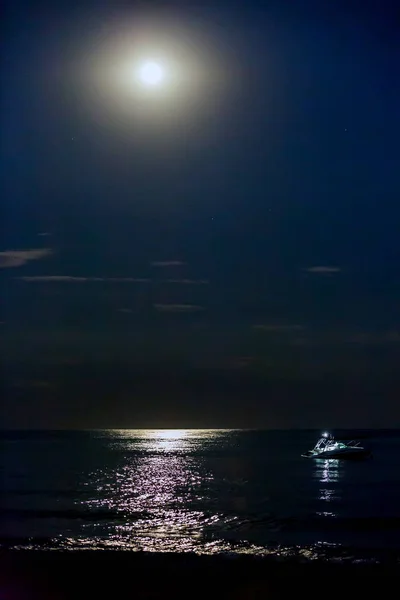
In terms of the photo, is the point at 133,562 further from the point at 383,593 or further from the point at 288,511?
the point at 288,511

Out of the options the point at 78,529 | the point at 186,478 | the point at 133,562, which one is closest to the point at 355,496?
the point at 186,478

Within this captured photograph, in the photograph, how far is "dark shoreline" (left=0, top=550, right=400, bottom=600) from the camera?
24594 millimetres

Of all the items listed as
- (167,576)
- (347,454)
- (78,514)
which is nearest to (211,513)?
(78,514)

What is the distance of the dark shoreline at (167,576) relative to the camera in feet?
80.7

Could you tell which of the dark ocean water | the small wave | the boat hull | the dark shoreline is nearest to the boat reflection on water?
the dark ocean water

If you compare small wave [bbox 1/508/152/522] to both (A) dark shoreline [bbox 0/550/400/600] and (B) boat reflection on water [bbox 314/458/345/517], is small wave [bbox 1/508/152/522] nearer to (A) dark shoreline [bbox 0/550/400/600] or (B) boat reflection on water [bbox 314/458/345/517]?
(B) boat reflection on water [bbox 314/458/345/517]

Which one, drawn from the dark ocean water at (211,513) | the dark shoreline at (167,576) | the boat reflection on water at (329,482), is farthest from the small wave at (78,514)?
the dark shoreline at (167,576)

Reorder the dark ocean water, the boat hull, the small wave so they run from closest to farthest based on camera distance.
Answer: the dark ocean water < the small wave < the boat hull

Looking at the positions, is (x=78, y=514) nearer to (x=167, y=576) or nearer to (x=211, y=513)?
A: (x=211, y=513)

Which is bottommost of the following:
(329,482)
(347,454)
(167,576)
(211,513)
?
(347,454)

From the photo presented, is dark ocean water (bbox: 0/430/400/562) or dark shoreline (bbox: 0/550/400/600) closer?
dark shoreline (bbox: 0/550/400/600)

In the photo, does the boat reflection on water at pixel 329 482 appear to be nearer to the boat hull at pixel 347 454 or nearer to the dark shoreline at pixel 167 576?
the boat hull at pixel 347 454

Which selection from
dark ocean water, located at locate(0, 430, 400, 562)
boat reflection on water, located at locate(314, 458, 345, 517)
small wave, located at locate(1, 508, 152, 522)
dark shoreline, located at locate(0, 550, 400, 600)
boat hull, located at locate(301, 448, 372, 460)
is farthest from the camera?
boat hull, located at locate(301, 448, 372, 460)

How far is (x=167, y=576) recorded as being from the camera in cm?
2711
